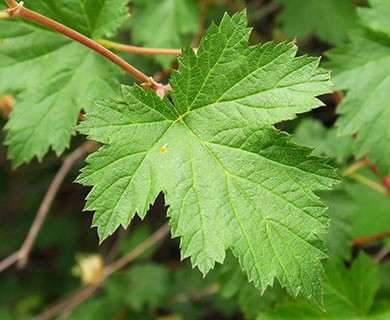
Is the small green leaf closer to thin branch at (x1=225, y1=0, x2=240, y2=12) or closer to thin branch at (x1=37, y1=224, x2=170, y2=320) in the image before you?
thin branch at (x1=37, y1=224, x2=170, y2=320)

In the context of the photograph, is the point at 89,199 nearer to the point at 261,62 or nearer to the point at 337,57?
the point at 261,62

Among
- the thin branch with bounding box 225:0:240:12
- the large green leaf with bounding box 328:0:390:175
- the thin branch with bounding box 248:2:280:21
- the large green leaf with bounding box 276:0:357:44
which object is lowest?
the thin branch with bounding box 248:2:280:21

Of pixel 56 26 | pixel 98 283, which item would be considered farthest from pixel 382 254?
pixel 56 26

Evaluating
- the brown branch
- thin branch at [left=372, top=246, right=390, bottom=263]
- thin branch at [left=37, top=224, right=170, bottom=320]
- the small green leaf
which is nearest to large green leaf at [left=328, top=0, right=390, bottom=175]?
the small green leaf

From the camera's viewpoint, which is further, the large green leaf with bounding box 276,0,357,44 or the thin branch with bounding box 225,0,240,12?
the thin branch with bounding box 225,0,240,12

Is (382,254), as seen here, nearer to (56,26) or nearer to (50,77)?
(50,77)
